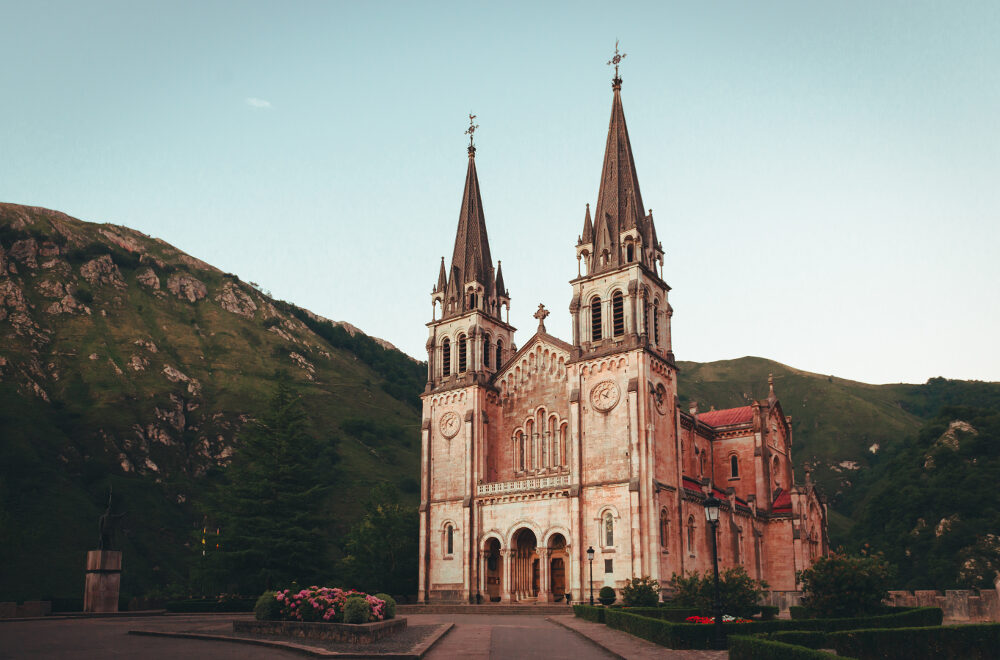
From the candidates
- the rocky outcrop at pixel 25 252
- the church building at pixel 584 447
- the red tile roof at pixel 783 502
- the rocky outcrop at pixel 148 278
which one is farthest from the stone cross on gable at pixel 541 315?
the rocky outcrop at pixel 148 278

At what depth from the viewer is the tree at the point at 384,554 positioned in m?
59.7

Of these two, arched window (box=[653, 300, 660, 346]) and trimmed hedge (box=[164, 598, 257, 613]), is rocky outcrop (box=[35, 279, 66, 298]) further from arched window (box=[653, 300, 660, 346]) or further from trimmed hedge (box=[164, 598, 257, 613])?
arched window (box=[653, 300, 660, 346])

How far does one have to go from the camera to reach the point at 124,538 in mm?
82250

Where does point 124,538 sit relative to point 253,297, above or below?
below

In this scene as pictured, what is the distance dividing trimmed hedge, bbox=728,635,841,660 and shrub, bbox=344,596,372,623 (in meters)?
12.5

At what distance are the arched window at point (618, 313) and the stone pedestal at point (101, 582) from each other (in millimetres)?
32081

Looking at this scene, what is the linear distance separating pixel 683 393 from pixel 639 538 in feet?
466

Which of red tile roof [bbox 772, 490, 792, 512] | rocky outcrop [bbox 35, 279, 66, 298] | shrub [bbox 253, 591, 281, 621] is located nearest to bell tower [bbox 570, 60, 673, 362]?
red tile roof [bbox 772, 490, 792, 512]

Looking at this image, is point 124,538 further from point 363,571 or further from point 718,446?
point 718,446

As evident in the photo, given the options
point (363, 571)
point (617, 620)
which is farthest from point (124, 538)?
point (617, 620)

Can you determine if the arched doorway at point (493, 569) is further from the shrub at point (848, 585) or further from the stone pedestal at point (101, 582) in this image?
the shrub at point (848, 585)

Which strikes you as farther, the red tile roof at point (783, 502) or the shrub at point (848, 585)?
the red tile roof at point (783, 502)

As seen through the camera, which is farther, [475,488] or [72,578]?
[72,578]

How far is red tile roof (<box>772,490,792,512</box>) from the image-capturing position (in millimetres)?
62219
